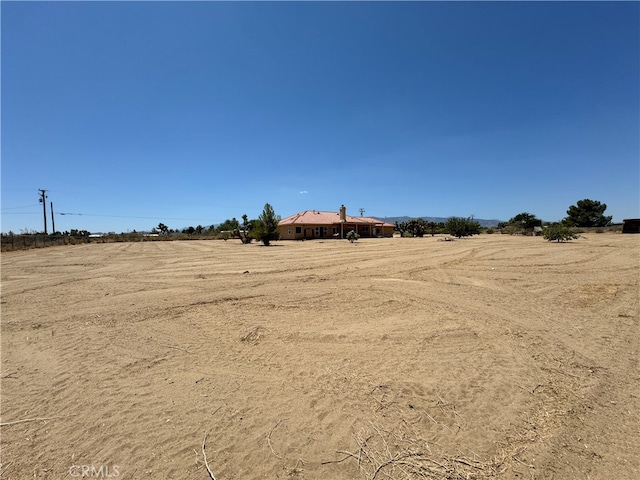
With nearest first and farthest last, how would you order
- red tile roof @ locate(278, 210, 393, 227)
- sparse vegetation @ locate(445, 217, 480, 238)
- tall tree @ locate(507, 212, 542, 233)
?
sparse vegetation @ locate(445, 217, 480, 238)
red tile roof @ locate(278, 210, 393, 227)
tall tree @ locate(507, 212, 542, 233)

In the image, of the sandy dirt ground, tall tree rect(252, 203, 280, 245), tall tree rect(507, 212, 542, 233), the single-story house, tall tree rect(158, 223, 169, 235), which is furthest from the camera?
tall tree rect(158, 223, 169, 235)

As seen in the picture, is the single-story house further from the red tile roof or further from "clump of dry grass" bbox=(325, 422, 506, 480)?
"clump of dry grass" bbox=(325, 422, 506, 480)

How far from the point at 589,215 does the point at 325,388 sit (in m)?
71.1

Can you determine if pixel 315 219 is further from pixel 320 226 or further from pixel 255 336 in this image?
pixel 255 336

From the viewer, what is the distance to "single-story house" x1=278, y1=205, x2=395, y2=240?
45.1 meters

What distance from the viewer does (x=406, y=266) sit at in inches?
495

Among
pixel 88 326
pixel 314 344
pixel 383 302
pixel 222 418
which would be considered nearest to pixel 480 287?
pixel 383 302

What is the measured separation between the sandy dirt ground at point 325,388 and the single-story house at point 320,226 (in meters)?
37.8

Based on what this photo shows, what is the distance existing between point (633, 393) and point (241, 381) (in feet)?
15.1

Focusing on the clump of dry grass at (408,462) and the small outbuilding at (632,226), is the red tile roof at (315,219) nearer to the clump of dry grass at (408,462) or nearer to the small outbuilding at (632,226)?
the small outbuilding at (632,226)

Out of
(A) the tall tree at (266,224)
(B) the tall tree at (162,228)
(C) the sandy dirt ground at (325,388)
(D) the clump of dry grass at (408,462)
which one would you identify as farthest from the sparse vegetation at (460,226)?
(B) the tall tree at (162,228)

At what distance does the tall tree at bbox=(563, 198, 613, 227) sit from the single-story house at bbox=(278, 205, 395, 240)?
1525 inches

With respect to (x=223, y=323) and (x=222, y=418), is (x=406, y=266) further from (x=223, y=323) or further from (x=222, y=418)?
(x=222, y=418)

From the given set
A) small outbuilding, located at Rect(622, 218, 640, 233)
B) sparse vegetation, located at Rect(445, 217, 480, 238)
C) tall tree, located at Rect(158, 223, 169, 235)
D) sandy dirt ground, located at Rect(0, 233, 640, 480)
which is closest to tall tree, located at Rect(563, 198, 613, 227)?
small outbuilding, located at Rect(622, 218, 640, 233)
